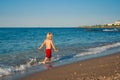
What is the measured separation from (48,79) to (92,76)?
153cm

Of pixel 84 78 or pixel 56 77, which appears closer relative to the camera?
pixel 84 78

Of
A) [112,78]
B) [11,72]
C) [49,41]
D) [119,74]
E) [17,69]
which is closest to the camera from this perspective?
[112,78]

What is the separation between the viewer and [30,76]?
32.0 feet

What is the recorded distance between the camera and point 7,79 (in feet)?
30.8

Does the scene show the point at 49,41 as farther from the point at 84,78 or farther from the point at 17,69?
the point at 84,78

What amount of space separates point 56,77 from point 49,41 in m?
5.04

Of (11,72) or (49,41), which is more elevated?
(49,41)

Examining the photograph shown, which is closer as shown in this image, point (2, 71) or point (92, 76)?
point (92, 76)

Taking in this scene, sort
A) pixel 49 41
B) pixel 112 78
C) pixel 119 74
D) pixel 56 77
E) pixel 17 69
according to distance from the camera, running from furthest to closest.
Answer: pixel 49 41 < pixel 17 69 < pixel 56 77 < pixel 119 74 < pixel 112 78

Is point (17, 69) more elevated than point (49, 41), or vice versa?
point (49, 41)

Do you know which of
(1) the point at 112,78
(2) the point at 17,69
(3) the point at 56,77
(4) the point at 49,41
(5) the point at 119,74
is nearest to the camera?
(1) the point at 112,78

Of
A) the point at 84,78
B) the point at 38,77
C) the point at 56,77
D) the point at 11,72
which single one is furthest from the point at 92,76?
the point at 11,72

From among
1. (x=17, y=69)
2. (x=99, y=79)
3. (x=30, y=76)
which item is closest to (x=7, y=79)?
(x=30, y=76)

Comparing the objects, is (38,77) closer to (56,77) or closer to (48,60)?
(56,77)
